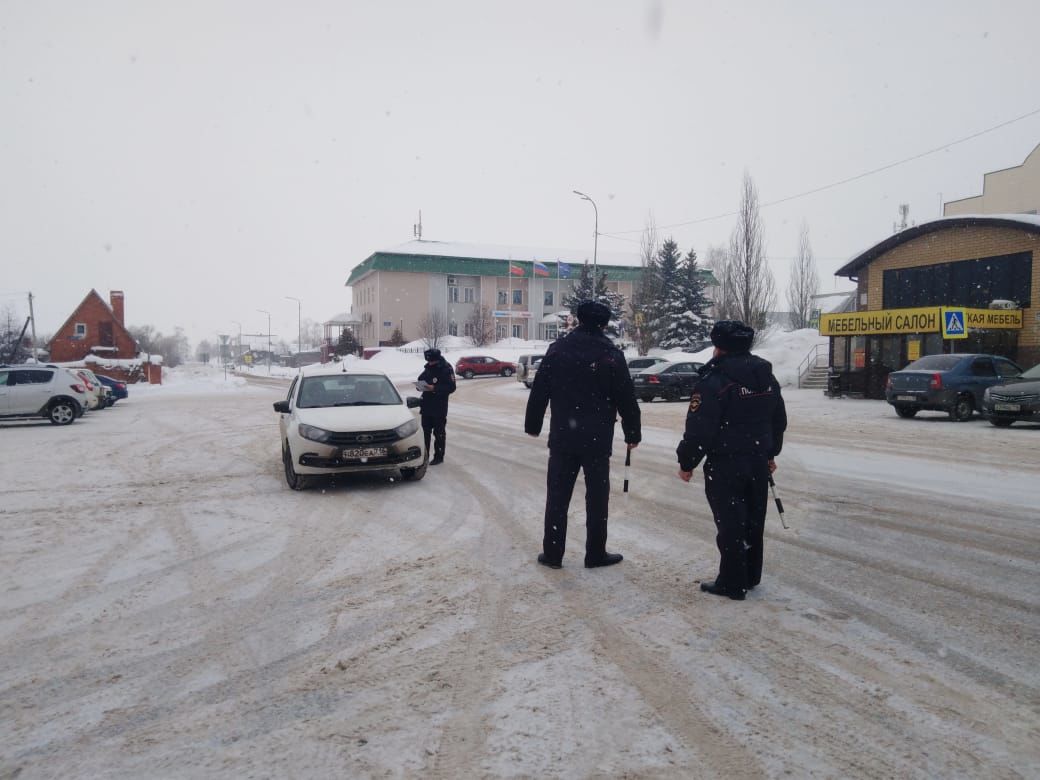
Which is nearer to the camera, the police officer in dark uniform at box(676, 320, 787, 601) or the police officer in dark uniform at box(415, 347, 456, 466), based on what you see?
the police officer in dark uniform at box(676, 320, 787, 601)

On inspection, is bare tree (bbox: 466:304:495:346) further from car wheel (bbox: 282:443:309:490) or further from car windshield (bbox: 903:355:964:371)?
car wheel (bbox: 282:443:309:490)

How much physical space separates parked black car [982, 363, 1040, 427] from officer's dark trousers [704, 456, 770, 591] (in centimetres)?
1309

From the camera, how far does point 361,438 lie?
8.21 m

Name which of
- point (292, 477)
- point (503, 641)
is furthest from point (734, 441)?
point (292, 477)

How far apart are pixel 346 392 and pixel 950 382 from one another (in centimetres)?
1437

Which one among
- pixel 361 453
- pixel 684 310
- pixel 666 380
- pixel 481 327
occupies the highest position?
pixel 684 310

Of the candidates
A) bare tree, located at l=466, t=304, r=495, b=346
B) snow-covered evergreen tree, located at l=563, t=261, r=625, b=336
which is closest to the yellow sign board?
snow-covered evergreen tree, located at l=563, t=261, r=625, b=336

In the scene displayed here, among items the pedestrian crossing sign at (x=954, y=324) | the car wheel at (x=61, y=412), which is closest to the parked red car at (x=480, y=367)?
the car wheel at (x=61, y=412)

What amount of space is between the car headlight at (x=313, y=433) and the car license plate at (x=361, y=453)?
275 millimetres

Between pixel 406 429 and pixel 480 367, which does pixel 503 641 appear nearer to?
pixel 406 429

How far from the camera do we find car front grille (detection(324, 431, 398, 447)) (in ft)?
26.7

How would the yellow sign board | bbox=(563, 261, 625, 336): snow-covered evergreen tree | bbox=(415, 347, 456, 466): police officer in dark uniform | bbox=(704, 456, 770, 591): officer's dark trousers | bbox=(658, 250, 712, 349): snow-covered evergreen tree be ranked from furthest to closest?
bbox=(563, 261, 625, 336): snow-covered evergreen tree → bbox=(658, 250, 712, 349): snow-covered evergreen tree → the yellow sign board → bbox=(415, 347, 456, 466): police officer in dark uniform → bbox=(704, 456, 770, 591): officer's dark trousers

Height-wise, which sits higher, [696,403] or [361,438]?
[696,403]

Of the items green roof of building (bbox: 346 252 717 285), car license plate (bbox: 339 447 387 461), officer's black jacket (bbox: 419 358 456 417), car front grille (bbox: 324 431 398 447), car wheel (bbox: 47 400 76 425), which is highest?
green roof of building (bbox: 346 252 717 285)
